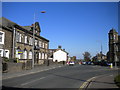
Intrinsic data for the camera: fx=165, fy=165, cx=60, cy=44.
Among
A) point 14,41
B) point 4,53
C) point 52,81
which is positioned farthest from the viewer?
point 14,41

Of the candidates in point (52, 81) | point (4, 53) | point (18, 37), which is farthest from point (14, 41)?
point (52, 81)

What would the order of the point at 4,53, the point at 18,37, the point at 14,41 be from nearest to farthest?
the point at 4,53, the point at 14,41, the point at 18,37

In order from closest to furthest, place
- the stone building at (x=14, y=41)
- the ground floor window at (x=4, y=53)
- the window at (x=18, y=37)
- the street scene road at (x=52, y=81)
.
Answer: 1. the street scene road at (x=52, y=81)
2. the ground floor window at (x=4, y=53)
3. the stone building at (x=14, y=41)
4. the window at (x=18, y=37)

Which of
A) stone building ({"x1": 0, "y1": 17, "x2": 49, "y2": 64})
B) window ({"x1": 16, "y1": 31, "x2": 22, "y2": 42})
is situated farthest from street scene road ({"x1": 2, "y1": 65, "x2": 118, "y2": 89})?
window ({"x1": 16, "y1": 31, "x2": 22, "y2": 42})

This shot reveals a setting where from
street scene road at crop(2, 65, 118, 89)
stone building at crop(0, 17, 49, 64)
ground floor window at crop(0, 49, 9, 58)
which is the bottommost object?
street scene road at crop(2, 65, 118, 89)

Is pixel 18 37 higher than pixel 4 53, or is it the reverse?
pixel 18 37

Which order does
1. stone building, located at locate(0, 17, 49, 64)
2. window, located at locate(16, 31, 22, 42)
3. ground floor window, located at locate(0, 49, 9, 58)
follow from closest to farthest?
ground floor window, located at locate(0, 49, 9, 58) < stone building, located at locate(0, 17, 49, 64) < window, located at locate(16, 31, 22, 42)

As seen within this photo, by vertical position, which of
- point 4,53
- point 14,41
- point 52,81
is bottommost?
point 52,81

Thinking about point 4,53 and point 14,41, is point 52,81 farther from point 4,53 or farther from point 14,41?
point 14,41

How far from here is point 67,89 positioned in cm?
1010

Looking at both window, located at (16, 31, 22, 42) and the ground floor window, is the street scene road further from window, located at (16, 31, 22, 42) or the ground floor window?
window, located at (16, 31, 22, 42)

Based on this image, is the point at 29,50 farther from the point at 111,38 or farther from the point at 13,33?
the point at 111,38

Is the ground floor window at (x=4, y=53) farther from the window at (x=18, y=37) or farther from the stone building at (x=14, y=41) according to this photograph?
the window at (x=18, y=37)

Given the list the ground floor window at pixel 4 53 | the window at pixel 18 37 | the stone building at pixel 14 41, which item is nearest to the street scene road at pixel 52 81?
the stone building at pixel 14 41
